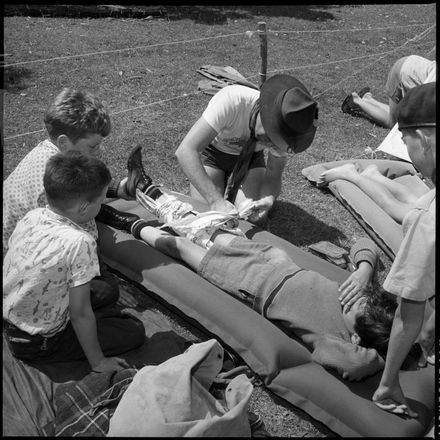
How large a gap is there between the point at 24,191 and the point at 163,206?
109 centimetres

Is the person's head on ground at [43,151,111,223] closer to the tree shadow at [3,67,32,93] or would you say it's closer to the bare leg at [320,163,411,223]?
the bare leg at [320,163,411,223]

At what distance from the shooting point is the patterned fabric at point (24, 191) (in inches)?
128

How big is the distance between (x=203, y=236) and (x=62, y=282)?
1287mm

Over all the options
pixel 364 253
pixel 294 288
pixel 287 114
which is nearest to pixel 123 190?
pixel 287 114

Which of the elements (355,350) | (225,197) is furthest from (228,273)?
(225,197)

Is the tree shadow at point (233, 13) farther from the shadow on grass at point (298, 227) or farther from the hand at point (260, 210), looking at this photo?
the hand at point (260, 210)

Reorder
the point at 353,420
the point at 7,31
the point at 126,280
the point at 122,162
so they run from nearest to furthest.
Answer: the point at 353,420 → the point at 126,280 → the point at 122,162 → the point at 7,31

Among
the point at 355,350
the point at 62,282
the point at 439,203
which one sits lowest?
the point at 355,350

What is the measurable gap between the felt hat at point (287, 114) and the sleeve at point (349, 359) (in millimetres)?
1513

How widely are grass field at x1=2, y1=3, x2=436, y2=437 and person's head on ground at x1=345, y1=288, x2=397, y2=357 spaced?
514 mm

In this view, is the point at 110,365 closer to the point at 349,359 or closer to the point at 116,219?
the point at 349,359

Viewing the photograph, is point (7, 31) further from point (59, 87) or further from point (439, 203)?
point (439, 203)

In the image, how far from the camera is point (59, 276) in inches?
105

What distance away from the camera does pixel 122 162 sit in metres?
5.35
